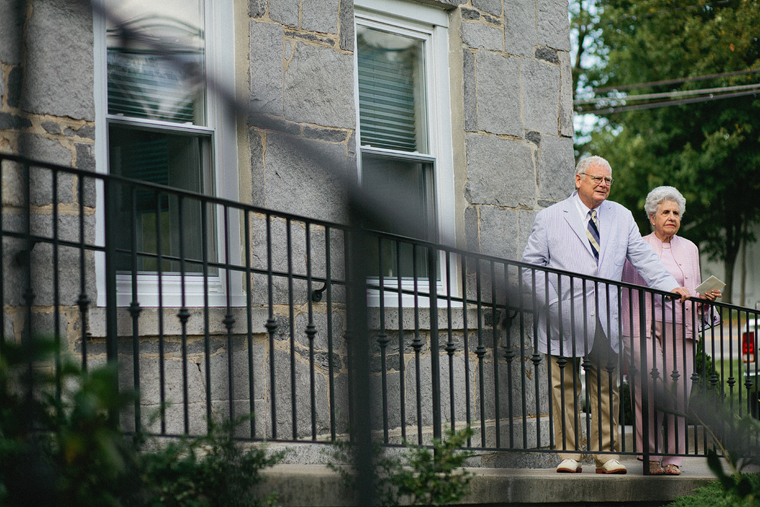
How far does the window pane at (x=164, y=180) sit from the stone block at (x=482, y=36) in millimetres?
1914

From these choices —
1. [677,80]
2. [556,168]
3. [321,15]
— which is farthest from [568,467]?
[677,80]

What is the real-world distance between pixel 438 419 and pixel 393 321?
121 centimetres

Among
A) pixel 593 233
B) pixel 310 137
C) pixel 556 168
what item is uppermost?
pixel 556 168

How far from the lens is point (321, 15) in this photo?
14.6 feet

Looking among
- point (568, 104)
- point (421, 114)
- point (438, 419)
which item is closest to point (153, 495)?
point (438, 419)

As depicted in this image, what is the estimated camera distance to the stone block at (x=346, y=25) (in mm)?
4527

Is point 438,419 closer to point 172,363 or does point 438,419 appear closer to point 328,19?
point 172,363

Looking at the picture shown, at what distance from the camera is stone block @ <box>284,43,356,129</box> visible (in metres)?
4.30

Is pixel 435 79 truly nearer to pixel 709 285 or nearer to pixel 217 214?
pixel 217 214

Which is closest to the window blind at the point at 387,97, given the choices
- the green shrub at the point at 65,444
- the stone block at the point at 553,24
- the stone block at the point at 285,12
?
the stone block at the point at 285,12

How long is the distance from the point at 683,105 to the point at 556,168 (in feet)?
51.2

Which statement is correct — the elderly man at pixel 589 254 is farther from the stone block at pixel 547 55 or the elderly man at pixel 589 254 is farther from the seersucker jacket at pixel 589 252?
the stone block at pixel 547 55

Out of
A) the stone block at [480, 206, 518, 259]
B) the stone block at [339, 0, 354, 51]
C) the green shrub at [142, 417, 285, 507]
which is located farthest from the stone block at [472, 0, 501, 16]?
the green shrub at [142, 417, 285, 507]

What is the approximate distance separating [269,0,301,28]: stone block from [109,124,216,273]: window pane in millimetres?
767
